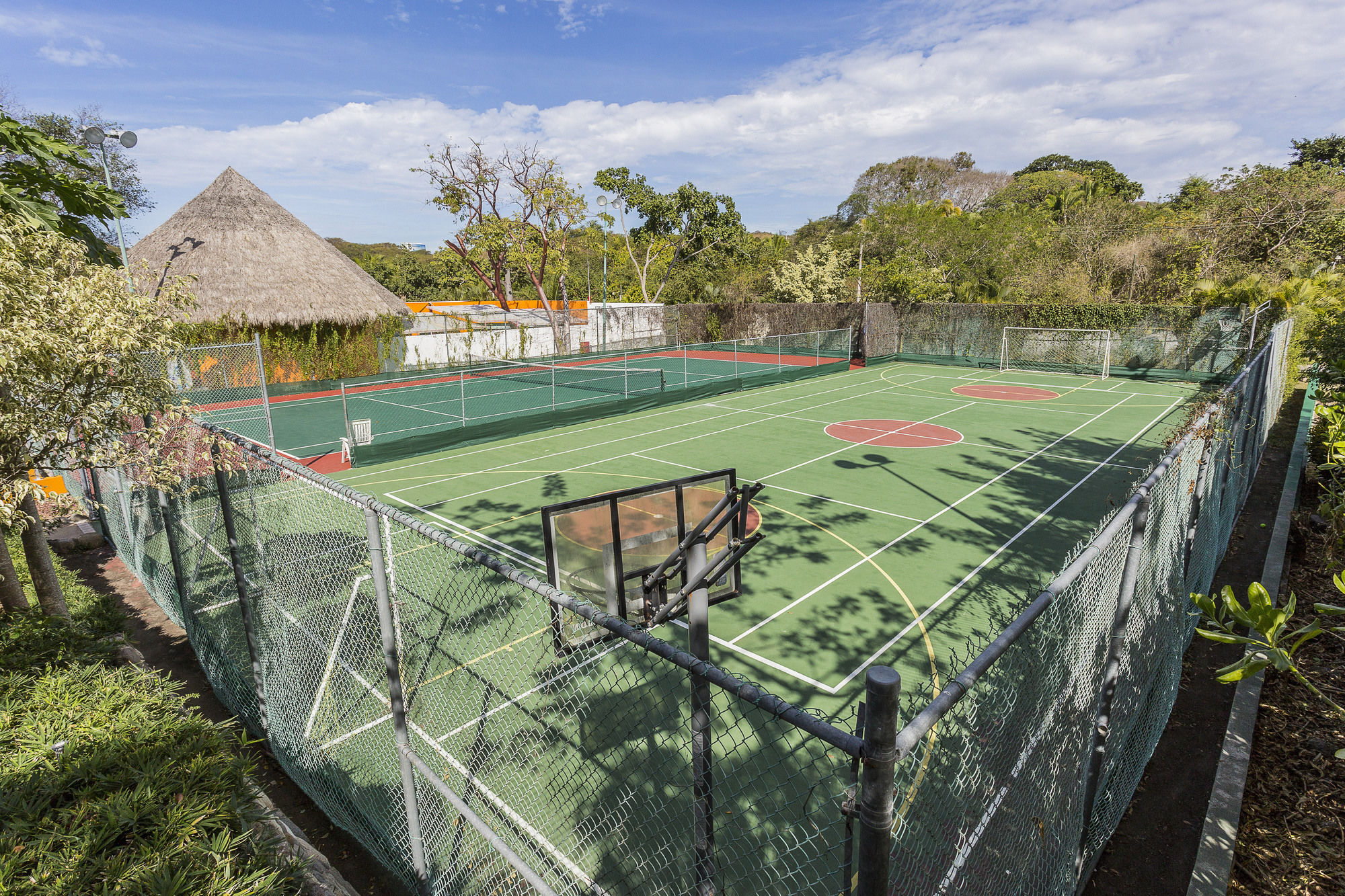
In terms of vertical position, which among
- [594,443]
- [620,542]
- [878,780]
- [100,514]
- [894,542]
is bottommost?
[894,542]

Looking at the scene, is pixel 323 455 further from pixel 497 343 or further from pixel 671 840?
pixel 497 343

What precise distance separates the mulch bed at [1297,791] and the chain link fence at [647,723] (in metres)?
0.67

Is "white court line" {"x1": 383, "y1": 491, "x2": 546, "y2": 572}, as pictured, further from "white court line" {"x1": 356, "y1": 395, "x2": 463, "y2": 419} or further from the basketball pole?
"white court line" {"x1": 356, "y1": 395, "x2": 463, "y2": 419}

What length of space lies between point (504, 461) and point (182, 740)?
40.2 feet

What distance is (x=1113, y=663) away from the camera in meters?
3.81

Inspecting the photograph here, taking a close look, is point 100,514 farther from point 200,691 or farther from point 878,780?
point 878,780

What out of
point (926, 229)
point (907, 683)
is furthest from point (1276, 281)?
point (907, 683)

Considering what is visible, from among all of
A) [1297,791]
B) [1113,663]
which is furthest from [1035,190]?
[1113,663]

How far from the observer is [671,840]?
4.72 meters

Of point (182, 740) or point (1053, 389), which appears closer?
point (182, 740)

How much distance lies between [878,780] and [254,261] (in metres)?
33.6

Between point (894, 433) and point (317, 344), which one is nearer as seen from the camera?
point (894, 433)

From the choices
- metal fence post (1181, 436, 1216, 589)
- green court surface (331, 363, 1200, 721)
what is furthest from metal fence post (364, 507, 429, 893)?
metal fence post (1181, 436, 1216, 589)

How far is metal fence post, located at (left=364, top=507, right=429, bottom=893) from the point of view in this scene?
11.9 feet
